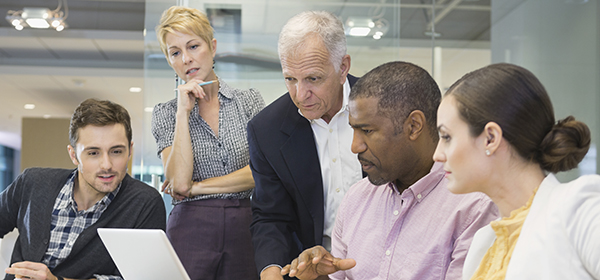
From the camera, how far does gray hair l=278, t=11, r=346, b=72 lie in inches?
71.0

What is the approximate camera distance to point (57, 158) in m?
10.6

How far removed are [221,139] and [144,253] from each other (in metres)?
0.81

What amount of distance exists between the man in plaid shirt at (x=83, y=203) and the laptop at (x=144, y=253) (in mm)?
462

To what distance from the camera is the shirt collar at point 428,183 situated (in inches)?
60.4

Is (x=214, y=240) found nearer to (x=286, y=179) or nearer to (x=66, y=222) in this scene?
(x=286, y=179)

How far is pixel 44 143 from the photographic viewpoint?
424 inches

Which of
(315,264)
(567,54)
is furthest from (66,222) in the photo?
(567,54)

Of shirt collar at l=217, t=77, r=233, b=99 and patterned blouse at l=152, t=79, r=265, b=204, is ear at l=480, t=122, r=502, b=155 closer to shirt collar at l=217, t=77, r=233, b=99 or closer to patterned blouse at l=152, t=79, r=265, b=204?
patterned blouse at l=152, t=79, r=265, b=204

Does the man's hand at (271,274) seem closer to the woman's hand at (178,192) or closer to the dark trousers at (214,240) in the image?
the dark trousers at (214,240)

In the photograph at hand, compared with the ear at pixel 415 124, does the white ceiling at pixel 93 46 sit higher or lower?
higher

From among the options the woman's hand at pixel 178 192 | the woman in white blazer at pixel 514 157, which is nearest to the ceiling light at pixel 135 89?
the woman's hand at pixel 178 192

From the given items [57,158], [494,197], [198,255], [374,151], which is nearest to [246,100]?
[198,255]

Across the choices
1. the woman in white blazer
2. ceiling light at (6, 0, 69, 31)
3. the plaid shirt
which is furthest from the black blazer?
ceiling light at (6, 0, 69, 31)

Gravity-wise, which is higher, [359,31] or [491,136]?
[359,31]
